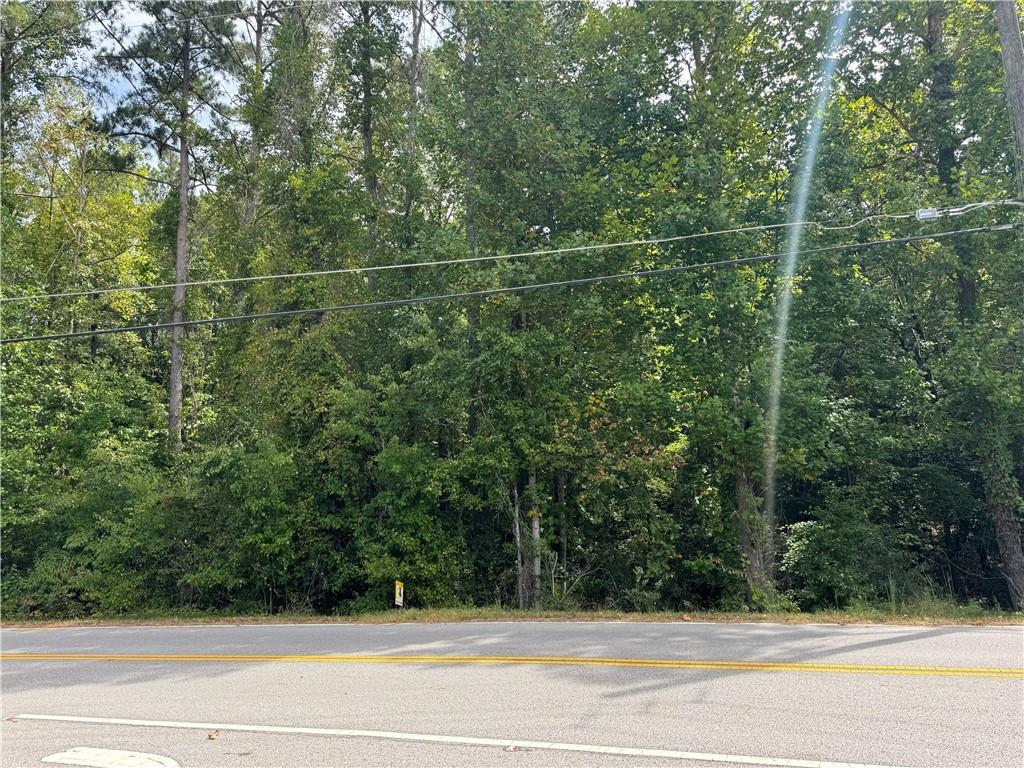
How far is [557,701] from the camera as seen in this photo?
19.4 feet

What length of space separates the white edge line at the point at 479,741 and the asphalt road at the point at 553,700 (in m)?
0.02

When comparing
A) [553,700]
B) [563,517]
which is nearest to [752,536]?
[563,517]

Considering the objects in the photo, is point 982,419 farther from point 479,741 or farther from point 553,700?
point 479,741

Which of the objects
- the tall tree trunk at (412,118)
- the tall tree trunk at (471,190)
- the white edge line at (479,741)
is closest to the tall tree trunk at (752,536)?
the tall tree trunk at (471,190)

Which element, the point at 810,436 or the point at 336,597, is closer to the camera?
the point at 810,436

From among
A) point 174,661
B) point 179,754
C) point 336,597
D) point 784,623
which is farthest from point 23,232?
point 784,623

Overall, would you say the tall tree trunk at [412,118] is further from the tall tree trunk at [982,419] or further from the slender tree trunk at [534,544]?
the tall tree trunk at [982,419]

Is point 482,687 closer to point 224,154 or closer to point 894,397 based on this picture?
point 894,397

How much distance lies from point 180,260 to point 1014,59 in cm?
2035

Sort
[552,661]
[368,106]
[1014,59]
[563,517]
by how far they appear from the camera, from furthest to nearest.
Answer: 1. [368,106]
2. [563,517]
3. [1014,59]
4. [552,661]

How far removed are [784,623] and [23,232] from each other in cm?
2541

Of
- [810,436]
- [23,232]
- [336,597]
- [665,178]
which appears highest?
[23,232]

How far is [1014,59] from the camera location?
10.0 meters

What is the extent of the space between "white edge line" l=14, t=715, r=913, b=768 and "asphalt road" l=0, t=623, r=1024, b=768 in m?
0.02
